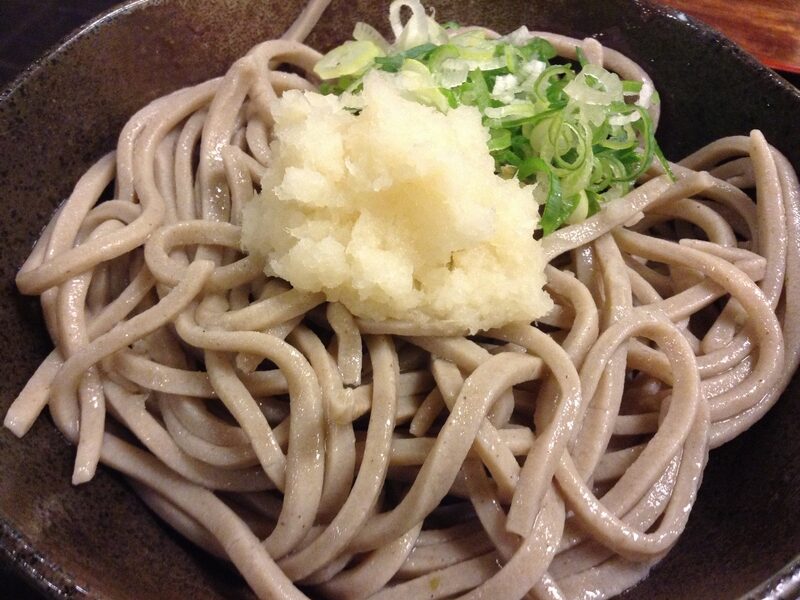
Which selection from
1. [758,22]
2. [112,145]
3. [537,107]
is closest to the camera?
[537,107]

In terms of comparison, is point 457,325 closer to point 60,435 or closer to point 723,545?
Answer: point 723,545

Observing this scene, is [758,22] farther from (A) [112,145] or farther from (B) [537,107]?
(A) [112,145]

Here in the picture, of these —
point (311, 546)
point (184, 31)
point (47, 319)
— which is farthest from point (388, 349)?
point (184, 31)

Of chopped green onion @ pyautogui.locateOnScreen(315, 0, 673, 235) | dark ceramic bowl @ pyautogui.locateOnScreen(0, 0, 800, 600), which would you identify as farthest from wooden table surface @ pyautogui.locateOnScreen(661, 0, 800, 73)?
chopped green onion @ pyautogui.locateOnScreen(315, 0, 673, 235)

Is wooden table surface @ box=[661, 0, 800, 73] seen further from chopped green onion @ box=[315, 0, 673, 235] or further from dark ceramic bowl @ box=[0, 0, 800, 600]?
chopped green onion @ box=[315, 0, 673, 235]

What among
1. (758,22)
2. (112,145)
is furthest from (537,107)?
(758,22)

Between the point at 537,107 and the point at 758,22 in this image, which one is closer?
Answer: the point at 537,107
